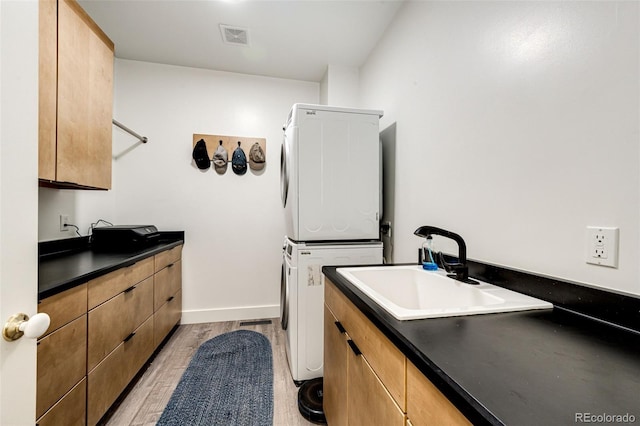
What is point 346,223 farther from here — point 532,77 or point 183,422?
point 183,422

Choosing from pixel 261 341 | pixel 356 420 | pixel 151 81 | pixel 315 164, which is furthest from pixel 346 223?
pixel 151 81

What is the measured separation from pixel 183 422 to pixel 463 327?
5.38 ft

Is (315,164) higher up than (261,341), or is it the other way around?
(315,164)

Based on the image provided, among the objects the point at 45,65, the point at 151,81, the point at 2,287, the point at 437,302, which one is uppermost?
the point at 151,81

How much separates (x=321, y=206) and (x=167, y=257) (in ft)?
4.94

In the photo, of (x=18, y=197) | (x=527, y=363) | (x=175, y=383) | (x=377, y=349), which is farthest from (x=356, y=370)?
(x=175, y=383)

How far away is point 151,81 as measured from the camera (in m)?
2.73

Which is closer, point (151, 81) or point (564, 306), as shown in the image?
point (564, 306)

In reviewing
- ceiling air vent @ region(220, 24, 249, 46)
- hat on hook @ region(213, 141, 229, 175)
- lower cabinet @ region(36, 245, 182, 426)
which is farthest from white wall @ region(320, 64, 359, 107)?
lower cabinet @ region(36, 245, 182, 426)

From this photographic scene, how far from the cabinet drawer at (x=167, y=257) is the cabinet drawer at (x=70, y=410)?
0.96 meters

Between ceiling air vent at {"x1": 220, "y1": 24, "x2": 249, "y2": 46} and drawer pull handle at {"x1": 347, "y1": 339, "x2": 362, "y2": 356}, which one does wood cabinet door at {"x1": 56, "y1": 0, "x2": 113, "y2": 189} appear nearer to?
ceiling air vent at {"x1": 220, "y1": 24, "x2": 249, "y2": 46}

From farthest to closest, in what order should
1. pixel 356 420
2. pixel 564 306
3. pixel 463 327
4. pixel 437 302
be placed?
pixel 437 302 < pixel 356 420 < pixel 564 306 < pixel 463 327

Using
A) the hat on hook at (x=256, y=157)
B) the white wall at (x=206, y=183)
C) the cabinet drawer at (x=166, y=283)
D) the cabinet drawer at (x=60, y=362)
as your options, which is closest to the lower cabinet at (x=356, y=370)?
the cabinet drawer at (x=60, y=362)

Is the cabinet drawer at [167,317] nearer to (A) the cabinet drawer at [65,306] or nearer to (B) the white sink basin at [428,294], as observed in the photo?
(A) the cabinet drawer at [65,306]
